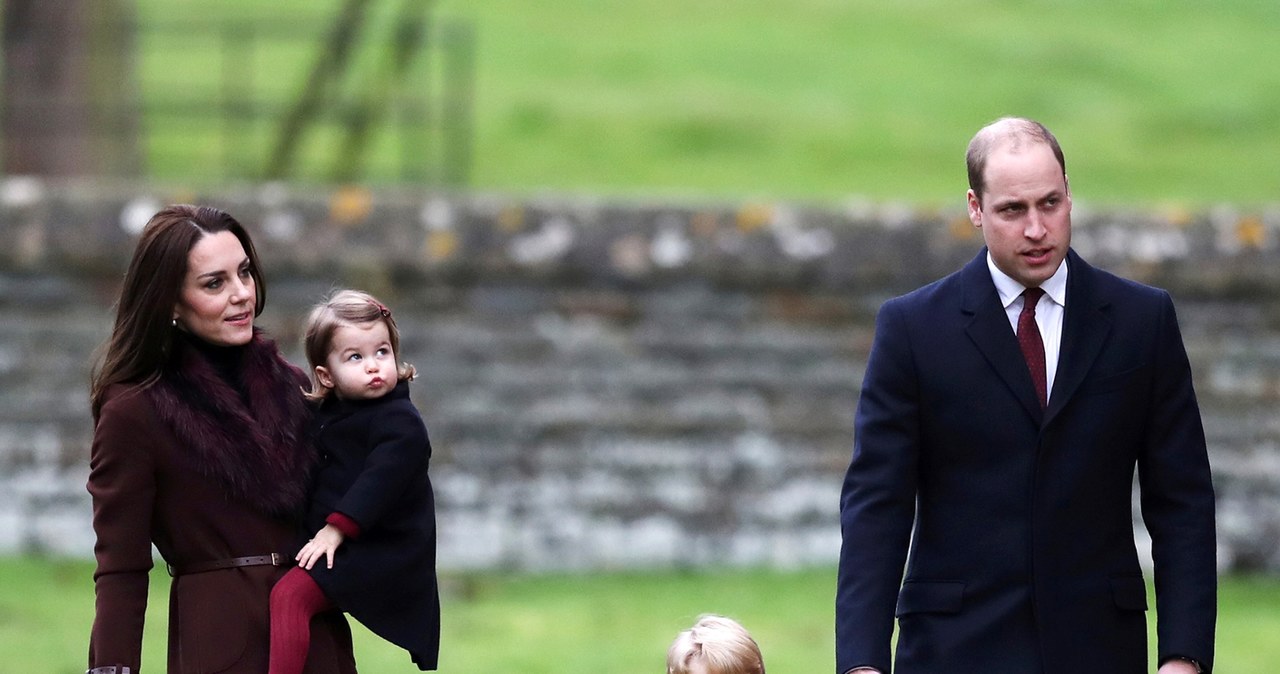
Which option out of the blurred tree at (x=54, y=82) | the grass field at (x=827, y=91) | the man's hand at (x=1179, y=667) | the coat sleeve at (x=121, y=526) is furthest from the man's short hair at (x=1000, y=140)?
the grass field at (x=827, y=91)

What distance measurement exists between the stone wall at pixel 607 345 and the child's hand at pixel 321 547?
14.7 feet

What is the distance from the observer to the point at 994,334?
407 cm

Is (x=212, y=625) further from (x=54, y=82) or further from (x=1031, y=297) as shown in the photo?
(x=54, y=82)

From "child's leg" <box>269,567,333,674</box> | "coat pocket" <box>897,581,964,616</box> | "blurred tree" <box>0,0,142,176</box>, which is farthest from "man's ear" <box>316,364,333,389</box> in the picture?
"blurred tree" <box>0,0,142,176</box>

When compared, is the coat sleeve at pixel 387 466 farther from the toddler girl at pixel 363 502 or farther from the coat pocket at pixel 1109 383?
the coat pocket at pixel 1109 383

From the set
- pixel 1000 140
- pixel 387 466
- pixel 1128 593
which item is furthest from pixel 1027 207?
pixel 387 466

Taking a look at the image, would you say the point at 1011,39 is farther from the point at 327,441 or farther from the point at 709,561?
the point at 327,441

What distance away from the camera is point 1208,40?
23.3 m

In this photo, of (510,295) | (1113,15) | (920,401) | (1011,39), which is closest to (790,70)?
(1011,39)

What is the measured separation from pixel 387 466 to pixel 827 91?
55.7 feet

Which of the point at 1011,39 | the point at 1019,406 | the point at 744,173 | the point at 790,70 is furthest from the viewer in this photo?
the point at 1011,39

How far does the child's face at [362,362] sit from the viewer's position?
163 inches

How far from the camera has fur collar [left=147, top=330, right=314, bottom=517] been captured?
4047mm

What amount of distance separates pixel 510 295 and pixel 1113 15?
57.4 ft
